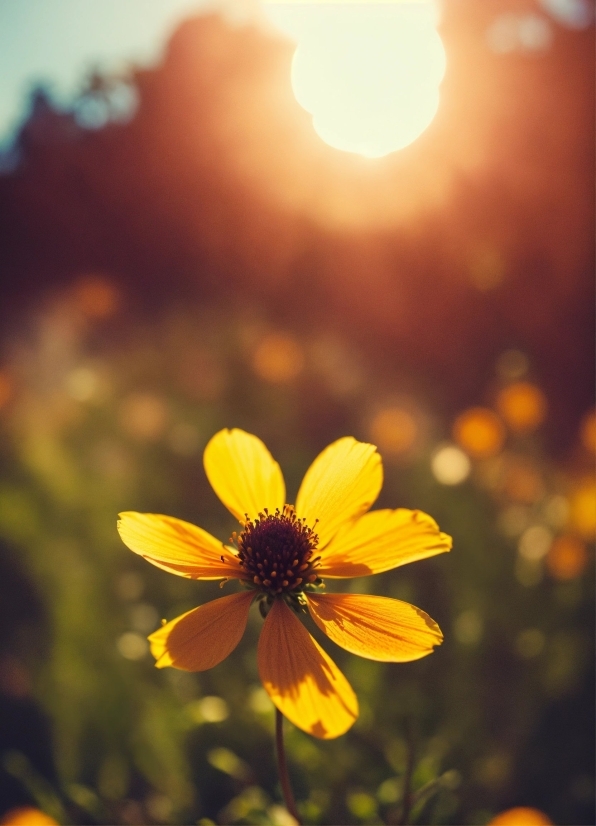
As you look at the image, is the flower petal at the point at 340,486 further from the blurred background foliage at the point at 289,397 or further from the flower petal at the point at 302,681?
the blurred background foliage at the point at 289,397

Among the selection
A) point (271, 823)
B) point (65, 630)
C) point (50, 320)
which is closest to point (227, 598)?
point (271, 823)

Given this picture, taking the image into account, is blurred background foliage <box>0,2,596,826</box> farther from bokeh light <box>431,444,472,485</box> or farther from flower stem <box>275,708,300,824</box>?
flower stem <box>275,708,300,824</box>

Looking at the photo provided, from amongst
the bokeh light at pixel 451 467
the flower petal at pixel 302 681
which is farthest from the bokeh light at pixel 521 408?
the flower petal at pixel 302 681

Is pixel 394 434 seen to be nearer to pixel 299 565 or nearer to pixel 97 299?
pixel 299 565

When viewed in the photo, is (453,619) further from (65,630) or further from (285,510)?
(65,630)

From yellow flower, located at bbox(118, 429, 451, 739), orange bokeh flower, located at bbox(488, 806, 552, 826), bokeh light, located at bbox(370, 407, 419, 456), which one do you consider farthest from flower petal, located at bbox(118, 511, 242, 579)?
bokeh light, located at bbox(370, 407, 419, 456)
